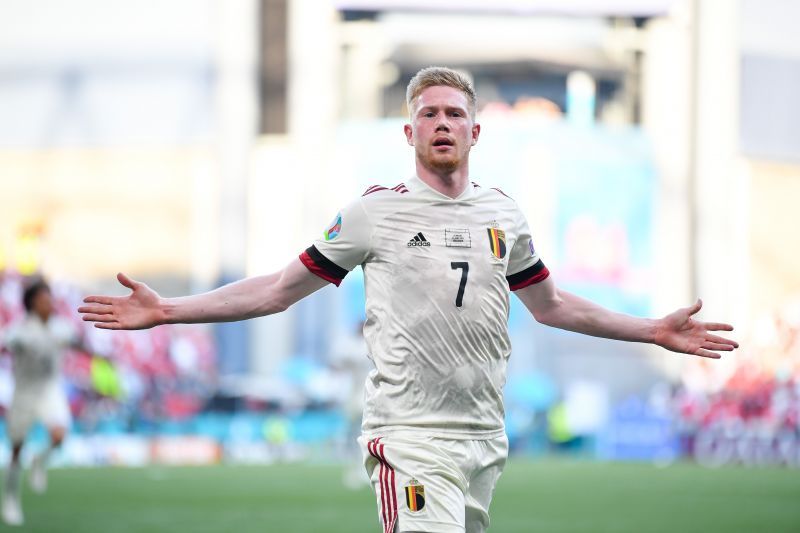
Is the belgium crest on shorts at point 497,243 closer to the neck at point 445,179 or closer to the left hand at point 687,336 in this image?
the neck at point 445,179

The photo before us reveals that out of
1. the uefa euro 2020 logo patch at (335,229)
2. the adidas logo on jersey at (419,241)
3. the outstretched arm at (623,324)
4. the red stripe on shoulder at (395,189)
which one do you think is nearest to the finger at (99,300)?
the uefa euro 2020 logo patch at (335,229)

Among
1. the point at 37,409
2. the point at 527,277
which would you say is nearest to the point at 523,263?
the point at 527,277

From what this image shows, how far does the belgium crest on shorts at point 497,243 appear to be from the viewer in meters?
5.23

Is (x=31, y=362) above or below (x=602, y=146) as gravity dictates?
below

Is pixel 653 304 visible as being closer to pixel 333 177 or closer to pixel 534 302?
pixel 333 177

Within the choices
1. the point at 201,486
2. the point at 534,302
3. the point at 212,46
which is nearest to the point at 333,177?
the point at 212,46

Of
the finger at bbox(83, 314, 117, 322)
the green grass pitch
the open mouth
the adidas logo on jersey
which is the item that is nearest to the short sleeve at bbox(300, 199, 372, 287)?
the adidas logo on jersey

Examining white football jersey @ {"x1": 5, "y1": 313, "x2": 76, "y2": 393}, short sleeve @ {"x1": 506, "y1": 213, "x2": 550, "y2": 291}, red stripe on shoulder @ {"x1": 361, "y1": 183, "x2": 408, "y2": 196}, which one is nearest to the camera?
red stripe on shoulder @ {"x1": 361, "y1": 183, "x2": 408, "y2": 196}

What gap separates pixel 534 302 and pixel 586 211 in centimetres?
3198

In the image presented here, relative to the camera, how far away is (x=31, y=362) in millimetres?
15242

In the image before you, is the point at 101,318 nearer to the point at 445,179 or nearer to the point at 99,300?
the point at 99,300

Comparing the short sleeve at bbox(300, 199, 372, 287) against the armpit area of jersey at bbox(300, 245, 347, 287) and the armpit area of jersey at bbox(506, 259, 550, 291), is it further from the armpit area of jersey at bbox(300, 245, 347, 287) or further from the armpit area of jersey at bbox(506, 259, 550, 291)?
the armpit area of jersey at bbox(506, 259, 550, 291)

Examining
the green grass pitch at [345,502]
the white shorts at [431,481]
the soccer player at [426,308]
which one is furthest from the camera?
the green grass pitch at [345,502]

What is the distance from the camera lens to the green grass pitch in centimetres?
1309
